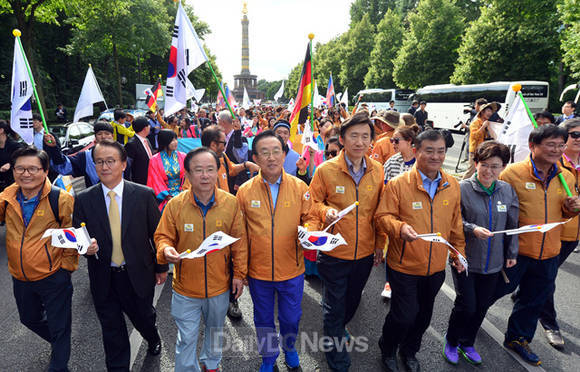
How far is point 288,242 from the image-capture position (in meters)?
2.78

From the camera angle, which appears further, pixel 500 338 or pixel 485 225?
pixel 500 338

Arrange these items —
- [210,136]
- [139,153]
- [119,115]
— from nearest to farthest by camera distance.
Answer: [210,136] → [139,153] → [119,115]

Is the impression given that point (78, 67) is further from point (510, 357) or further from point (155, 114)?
point (510, 357)

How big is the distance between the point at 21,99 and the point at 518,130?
5.87 meters

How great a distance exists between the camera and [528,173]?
3078 millimetres

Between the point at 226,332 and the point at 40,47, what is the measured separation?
3654 cm

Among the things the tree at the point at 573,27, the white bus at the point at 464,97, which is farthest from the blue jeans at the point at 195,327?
Answer: the tree at the point at 573,27

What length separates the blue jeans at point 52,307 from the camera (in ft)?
A: 9.15

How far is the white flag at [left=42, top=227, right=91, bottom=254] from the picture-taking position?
2.38 metres

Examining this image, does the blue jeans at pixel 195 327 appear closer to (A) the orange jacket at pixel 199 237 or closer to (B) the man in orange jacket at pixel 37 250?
(A) the orange jacket at pixel 199 237

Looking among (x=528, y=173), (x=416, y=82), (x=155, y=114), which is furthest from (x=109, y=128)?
(x=416, y=82)

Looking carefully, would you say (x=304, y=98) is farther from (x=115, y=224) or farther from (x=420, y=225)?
(x=115, y=224)

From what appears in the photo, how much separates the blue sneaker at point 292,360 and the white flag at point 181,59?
159 inches

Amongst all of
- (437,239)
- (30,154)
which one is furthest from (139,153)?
(437,239)
